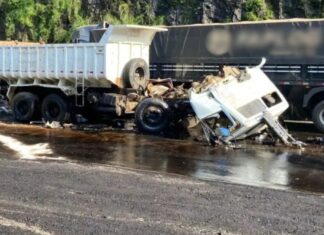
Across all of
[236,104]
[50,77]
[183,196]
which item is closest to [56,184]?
[183,196]

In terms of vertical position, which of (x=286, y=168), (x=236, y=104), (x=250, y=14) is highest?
(x=250, y=14)

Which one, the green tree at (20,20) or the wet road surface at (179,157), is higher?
the green tree at (20,20)

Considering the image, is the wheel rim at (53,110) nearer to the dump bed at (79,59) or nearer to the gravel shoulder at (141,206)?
the dump bed at (79,59)

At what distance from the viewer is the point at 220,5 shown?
27969mm

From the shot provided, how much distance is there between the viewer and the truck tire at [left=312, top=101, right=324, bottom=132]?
16297mm

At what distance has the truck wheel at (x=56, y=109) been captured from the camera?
58.7ft

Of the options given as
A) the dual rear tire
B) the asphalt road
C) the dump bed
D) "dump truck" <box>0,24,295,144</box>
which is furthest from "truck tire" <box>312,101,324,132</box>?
the dual rear tire

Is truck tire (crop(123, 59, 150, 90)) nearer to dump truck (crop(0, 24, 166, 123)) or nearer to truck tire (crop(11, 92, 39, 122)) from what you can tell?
dump truck (crop(0, 24, 166, 123))

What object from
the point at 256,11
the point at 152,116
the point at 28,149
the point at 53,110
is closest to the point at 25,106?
the point at 53,110

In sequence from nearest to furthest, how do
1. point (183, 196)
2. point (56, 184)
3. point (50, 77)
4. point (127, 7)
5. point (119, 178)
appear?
point (183, 196) → point (56, 184) → point (119, 178) → point (50, 77) → point (127, 7)

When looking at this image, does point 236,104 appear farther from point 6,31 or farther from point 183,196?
point 6,31

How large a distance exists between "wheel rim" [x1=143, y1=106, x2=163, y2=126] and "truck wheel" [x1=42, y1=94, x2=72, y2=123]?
2.98 metres

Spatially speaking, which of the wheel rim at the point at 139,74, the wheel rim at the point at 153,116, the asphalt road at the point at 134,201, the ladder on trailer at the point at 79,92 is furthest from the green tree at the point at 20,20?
the asphalt road at the point at 134,201

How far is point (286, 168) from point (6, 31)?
2590cm
